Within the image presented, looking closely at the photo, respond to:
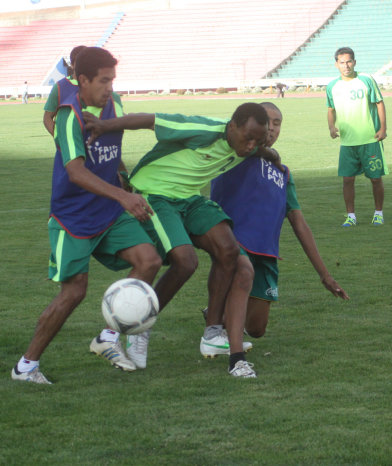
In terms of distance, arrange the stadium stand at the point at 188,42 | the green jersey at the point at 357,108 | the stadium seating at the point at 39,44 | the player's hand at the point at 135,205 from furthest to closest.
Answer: the stadium seating at the point at 39,44 → the stadium stand at the point at 188,42 → the green jersey at the point at 357,108 → the player's hand at the point at 135,205

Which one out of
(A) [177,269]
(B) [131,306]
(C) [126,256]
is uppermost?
(C) [126,256]

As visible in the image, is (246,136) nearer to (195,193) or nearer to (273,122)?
(195,193)

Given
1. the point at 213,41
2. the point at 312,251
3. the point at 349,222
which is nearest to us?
the point at 312,251

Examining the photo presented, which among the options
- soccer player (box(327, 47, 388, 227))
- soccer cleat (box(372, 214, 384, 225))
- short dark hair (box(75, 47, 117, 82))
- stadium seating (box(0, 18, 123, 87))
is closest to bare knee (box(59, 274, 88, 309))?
short dark hair (box(75, 47, 117, 82))

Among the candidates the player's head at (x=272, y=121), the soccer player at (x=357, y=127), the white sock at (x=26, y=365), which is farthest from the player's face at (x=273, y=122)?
the soccer player at (x=357, y=127)

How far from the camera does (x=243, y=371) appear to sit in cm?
477

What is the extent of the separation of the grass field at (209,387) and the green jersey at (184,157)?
1.00 metres

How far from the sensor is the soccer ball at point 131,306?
15.6ft

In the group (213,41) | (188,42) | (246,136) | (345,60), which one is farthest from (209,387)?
(188,42)

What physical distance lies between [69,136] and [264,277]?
1.72 meters

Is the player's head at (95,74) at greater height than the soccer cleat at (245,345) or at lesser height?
greater

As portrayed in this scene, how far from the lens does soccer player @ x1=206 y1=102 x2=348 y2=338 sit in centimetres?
551

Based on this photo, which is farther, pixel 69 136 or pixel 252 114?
pixel 252 114

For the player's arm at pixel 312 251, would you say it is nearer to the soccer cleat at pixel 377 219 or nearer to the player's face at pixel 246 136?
the player's face at pixel 246 136
